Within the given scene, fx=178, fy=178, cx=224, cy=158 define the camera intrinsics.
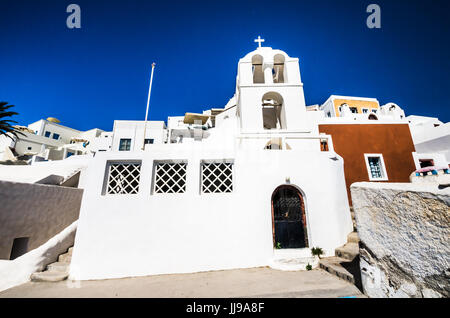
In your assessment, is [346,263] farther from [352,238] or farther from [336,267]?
[352,238]

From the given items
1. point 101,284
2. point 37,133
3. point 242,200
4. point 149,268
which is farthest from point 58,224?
point 37,133

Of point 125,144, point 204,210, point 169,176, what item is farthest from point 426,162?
point 125,144

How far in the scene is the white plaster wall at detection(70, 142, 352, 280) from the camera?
204 inches

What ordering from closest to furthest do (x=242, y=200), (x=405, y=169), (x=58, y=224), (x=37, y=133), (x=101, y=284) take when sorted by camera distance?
(x=101, y=284) < (x=242, y=200) < (x=58, y=224) < (x=405, y=169) < (x=37, y=133)

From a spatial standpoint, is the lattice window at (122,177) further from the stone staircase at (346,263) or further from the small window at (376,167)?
the small window at (376,167)

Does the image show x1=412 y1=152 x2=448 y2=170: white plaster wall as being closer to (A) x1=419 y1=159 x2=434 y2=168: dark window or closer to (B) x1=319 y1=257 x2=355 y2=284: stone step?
(A) x1=419 y1=159 x2=434 y2=168: dark window

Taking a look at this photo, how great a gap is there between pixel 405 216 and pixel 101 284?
6710mm

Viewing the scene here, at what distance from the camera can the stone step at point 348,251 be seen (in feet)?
16.4

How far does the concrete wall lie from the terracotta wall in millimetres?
14779

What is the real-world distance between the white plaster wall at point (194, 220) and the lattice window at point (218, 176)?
0.82 ft

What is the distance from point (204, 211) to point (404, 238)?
438cm
